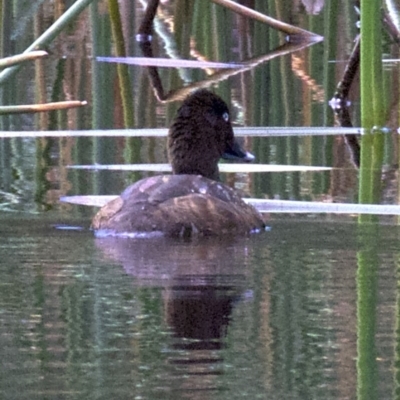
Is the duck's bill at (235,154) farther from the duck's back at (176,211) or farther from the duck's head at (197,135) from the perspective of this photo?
the duck's back at (176,211)

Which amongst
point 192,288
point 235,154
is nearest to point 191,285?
point 192,288

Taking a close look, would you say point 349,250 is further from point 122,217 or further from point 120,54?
point 120,54

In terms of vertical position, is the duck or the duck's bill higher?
the duck's bill

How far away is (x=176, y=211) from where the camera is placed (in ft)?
18.5

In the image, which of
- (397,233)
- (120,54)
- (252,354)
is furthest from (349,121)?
(252,354)

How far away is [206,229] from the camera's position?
5668mm

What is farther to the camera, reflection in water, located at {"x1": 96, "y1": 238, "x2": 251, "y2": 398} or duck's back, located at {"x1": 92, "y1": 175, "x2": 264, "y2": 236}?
duck's back, located at {"x1": 92, "y1": 175, "x2": 264, "y2": 236}

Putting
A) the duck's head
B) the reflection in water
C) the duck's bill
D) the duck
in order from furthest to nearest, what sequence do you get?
the duck's bill < the duck's head < the duck < the reflection in water

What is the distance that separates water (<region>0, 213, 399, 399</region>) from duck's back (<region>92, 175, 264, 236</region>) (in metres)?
0.09

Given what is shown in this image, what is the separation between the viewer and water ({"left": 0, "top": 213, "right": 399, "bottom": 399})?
11.5ft

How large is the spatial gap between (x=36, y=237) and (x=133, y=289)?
3.37 ft

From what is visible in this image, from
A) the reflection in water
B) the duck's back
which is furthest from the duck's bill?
the reflection in water

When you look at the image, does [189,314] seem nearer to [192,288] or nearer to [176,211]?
[192,288]

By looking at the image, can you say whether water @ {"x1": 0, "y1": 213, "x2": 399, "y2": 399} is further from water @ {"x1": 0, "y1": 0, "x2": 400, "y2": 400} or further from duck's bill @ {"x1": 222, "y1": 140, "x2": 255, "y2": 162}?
duck's bill @ {"x1": 222, "y1": 140, "x2": 255, "y2": 162}
